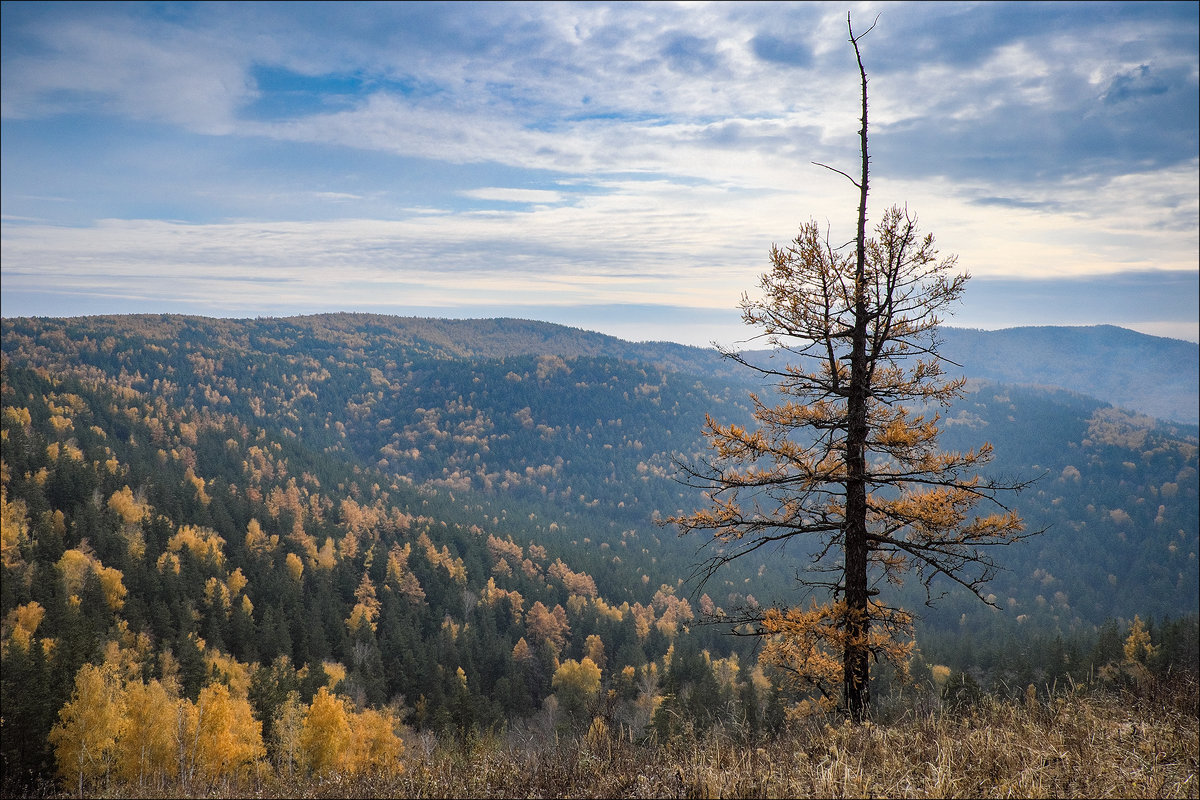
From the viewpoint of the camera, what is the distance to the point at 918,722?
7.12m

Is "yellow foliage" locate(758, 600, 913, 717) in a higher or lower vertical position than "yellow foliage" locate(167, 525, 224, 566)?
higher

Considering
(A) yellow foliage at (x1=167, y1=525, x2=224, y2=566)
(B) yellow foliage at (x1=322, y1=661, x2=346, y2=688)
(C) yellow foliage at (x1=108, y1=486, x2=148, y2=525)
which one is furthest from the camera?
(C) yellow foliage at (x1=108, y1=486, x2=148, y2=525)

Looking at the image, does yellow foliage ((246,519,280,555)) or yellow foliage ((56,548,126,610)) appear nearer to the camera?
yellow foliage ((56,548,126,610))

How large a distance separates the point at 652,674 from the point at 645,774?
86.3m

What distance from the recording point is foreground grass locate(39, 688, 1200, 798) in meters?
4.88

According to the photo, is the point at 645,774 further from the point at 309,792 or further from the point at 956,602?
the point at 956,602

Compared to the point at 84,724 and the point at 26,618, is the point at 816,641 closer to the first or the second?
the point at 84,724

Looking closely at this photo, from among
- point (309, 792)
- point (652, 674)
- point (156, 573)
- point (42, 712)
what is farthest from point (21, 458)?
point (309, 792)

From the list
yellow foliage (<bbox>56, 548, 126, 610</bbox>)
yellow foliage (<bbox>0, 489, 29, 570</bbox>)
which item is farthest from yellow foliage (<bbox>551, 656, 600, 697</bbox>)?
yellow foliage (<bbox>0, 489, 29, 570</bbox>)

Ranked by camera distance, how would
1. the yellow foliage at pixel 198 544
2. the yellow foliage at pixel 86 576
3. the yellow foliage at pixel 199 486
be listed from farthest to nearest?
the yellow foliage at pixel 199 486
the yellow foliage at pixel 198 544
the yellow foliage at pixel 86 576

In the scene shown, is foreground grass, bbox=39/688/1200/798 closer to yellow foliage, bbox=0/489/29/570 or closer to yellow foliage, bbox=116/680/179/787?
yellow foliage, bbox=116/680/179/787

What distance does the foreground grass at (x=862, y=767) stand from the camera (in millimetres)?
4875

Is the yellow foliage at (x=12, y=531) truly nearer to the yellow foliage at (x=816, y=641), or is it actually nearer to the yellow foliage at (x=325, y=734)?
the yellow foliage at (x=325, y=734)

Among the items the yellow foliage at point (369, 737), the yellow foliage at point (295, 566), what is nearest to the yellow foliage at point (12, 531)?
the yellow foliage at point (295, 566)
